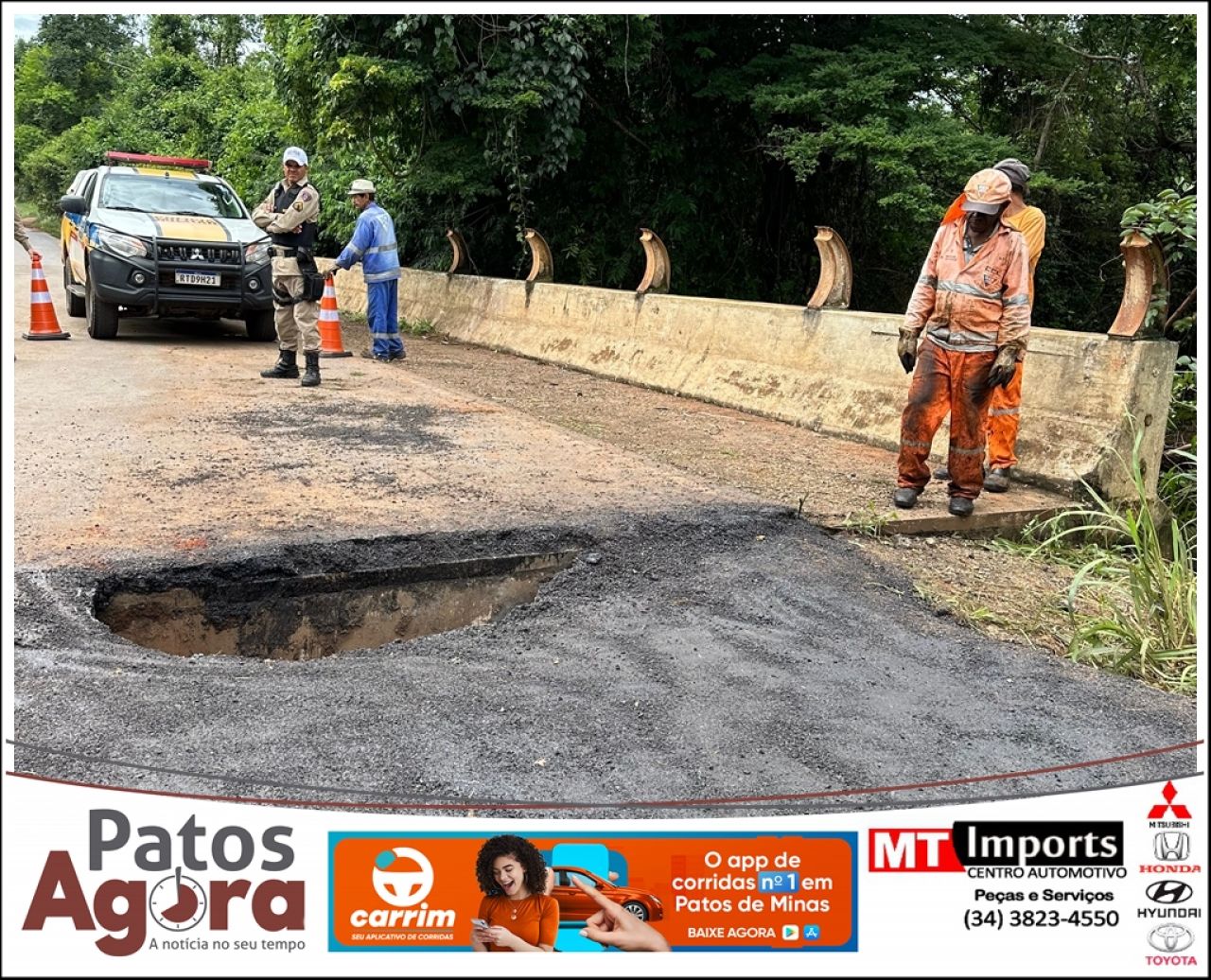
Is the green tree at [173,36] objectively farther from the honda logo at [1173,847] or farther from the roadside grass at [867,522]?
the honda logo at [1173,847]

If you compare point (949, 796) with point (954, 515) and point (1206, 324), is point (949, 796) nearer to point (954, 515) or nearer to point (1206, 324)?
point (1206, 324)

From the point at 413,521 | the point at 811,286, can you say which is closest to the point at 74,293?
the point at 413,521

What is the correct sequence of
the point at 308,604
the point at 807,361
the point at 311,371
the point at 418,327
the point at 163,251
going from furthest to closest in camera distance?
the point at 418,327 < the point at 163,251 < the point at 311,371 < the point at 807,361 < the point at 308,604

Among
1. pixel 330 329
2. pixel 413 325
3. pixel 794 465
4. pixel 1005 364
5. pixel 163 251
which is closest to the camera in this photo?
pixel 1005 364

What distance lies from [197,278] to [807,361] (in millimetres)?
6197

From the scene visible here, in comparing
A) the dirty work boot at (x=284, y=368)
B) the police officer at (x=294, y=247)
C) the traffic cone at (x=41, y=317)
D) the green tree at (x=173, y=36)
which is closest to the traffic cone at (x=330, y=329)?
the dirty work boot at (x=284, y=368)

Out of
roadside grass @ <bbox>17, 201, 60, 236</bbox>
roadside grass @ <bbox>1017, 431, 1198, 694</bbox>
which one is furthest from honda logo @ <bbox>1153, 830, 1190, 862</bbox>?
roadside grass @ <bbox>17, 201, 60, 236</bbox>

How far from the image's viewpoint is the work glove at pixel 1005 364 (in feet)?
18.5

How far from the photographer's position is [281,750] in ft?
9.91

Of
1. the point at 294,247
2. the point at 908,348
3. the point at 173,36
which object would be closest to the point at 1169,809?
the point at 908,348

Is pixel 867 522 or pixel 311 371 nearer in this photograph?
pixel 867 522

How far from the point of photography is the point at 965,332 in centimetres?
574

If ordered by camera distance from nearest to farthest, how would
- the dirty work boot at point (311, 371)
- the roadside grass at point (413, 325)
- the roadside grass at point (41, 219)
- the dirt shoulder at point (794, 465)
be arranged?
1. the dirt shoulder at point (794, 465)
2. the dirty work boot at point (311, 371)
3. the roadside grass at point (413, 325)
4. the roadside grass at point (41, 219)

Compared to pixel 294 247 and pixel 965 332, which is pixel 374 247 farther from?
pixel 965 332
